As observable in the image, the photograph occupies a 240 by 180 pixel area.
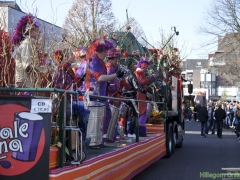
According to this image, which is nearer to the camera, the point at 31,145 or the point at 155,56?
the point at 31,145

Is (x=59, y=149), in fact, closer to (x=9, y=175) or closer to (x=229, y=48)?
(x=9, y=175)

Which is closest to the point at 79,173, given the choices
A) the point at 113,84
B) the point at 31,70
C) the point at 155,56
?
the point at 31,70

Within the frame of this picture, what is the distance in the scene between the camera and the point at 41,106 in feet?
15.2

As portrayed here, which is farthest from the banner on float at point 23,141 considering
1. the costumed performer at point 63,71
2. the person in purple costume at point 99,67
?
the person in purple costume at point 99,67

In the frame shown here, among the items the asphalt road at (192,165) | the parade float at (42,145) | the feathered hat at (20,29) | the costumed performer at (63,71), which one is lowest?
the asphalt road at (192,165)

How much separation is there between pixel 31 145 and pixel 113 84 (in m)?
4.30

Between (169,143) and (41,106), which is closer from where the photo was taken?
(41,106)

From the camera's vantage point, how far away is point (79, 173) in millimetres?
5141

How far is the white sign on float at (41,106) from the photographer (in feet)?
15.1

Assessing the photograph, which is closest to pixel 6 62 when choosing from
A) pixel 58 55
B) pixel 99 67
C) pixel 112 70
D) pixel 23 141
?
pixel 58 55

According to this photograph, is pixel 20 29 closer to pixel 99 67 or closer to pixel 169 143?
pixel 99 67

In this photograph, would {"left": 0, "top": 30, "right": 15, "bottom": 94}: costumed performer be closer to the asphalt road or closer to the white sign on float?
the white sign on float

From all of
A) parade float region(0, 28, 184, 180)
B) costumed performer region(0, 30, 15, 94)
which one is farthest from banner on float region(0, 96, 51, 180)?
costumed performer region(0, 30, 15, 94)

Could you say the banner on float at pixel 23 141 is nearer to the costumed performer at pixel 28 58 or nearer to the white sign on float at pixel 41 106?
the white sign on float at pixel 41 106
